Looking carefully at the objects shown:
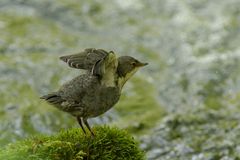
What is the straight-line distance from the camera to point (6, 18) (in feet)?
48.8

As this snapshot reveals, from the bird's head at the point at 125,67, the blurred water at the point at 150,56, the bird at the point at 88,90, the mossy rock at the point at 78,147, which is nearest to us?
the mossy rock at the point at 78,147

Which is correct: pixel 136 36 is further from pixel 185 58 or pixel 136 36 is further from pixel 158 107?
pixel 158 107

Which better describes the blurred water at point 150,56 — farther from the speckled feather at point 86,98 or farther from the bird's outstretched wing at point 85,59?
the bird's outstretched wing at point 85,59

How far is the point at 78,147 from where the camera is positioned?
610cm

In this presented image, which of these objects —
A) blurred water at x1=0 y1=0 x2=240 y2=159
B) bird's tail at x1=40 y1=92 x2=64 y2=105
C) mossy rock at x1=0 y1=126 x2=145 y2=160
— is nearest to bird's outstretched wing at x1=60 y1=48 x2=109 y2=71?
bird's tail at x1=40 y1=92 x2=64 y2=105

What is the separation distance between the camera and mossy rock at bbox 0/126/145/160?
19.2ft

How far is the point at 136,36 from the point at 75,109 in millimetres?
8646

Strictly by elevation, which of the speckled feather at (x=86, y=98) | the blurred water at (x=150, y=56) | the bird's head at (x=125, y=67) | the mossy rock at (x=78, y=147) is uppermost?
the blurred water at (x=150, y=56)

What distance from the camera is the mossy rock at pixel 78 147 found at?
19.2 feet

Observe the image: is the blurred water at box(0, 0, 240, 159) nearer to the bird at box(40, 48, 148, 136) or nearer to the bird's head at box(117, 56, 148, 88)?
the bird's head at box(117, 56, 148, 88)

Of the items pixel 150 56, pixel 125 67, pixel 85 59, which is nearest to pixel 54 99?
pixel 85 59

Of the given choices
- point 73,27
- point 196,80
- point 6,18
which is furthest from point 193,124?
point 6,18

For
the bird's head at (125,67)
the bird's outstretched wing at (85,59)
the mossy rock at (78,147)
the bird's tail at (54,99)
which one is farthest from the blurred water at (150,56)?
the bird's outstretched wing at (85,59)

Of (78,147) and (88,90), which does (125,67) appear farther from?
(78,147)
